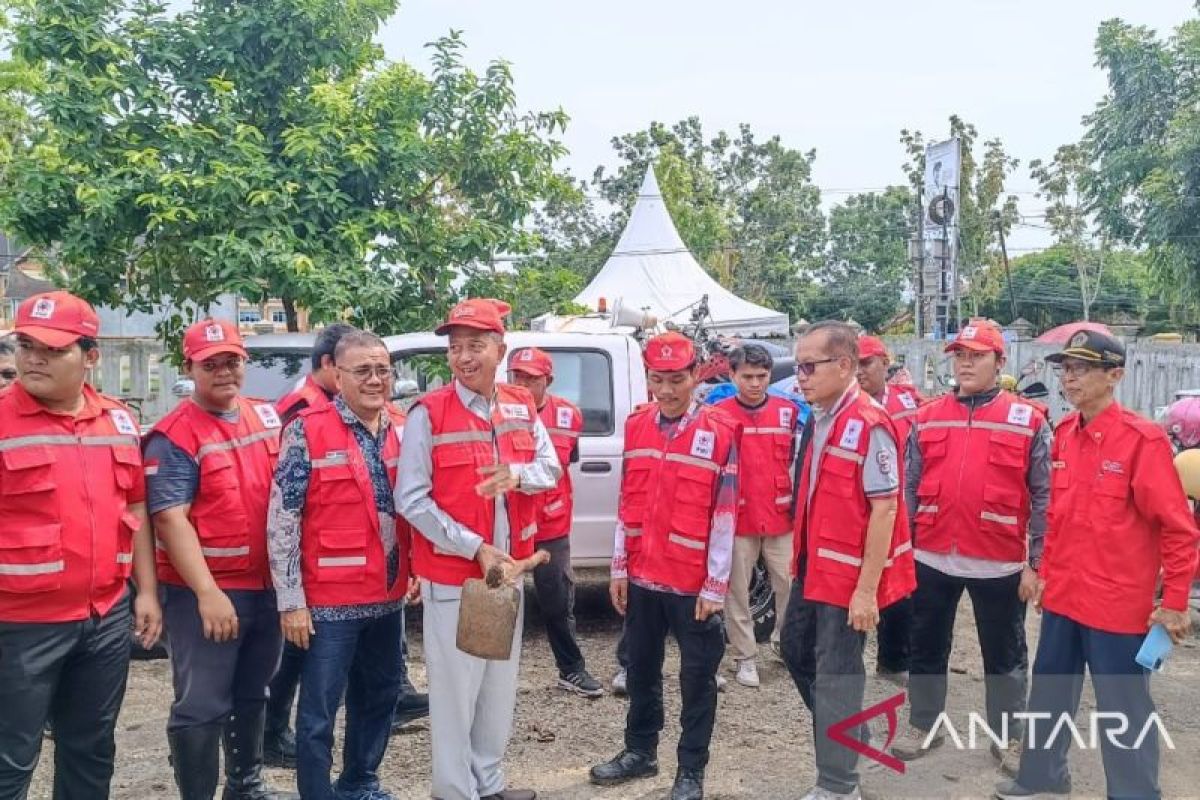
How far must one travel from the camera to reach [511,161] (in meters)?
8.01

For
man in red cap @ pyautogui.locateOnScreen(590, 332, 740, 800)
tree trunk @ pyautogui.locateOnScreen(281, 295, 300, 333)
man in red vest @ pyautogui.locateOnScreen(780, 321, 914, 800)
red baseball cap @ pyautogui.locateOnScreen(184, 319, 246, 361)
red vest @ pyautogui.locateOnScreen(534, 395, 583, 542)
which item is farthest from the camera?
tree trunk @ pyautogui.locateOnScreen(281, 295, 300, 333)

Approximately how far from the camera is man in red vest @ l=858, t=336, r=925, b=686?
5.58 meters

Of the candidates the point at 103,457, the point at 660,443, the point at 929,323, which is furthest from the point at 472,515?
the point at 929,323

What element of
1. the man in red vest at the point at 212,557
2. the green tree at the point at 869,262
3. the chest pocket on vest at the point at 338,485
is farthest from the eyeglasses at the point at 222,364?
the green tree at the point at 869,262

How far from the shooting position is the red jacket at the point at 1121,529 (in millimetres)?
3463

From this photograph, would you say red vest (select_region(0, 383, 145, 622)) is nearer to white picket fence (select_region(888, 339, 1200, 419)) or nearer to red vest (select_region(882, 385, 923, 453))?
red vest (select_region(882, 385, 923, 453))

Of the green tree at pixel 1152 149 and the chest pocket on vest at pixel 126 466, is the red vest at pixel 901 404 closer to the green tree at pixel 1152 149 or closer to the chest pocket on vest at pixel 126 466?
the chest pocket on vest at pixel 126 466

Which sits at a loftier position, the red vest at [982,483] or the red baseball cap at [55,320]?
the red baseball cap at [55,320]

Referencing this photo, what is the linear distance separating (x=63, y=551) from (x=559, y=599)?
9.18ft

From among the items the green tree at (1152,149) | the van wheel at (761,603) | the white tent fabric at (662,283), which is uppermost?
the green tree at (1152,149)

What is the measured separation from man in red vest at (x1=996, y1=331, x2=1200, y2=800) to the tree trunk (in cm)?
552

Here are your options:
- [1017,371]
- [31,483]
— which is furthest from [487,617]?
[1017,371]

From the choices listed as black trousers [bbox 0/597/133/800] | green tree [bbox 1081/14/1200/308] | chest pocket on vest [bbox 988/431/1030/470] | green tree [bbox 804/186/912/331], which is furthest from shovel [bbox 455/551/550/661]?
green tree [bbox 804/186/912/331]

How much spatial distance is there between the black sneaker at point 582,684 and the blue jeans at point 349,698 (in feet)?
5.61
